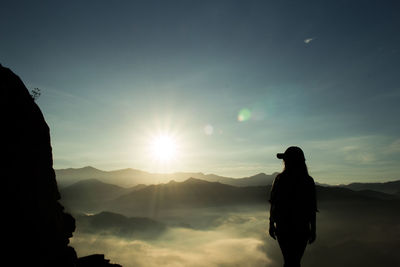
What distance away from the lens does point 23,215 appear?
11227 mm

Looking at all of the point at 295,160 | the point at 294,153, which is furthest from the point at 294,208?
the point at 294,153

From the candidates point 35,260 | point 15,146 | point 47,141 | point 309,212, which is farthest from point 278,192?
point 47,141

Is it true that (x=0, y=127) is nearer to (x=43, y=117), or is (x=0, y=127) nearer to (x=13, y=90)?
(x=13, y=90)

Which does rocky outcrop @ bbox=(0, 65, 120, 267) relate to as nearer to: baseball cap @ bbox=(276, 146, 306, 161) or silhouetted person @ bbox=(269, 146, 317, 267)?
silhouetted person @ bbox=(269, 146, 317, 267)

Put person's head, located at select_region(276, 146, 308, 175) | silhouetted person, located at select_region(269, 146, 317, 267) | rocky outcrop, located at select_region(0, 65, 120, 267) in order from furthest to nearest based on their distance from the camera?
rocky outcrop, located at select_region(0, 65, 120, 267), person's head, located at select_region(276, 146, 308, 175), silhouetted person, located at select_region(269, 146, 317, 267)

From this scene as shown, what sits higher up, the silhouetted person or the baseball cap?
the baseball cap

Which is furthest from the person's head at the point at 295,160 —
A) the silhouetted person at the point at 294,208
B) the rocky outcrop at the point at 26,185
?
the rocky outcrop at the point at 26,185

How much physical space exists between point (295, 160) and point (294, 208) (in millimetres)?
1373

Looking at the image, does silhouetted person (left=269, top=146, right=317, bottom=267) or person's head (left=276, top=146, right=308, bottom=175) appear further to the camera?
person's head (left=276, top=146, right=308, bottom=175)

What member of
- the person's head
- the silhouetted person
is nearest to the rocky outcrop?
the silhouetted person

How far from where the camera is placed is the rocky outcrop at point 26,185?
10742 millimetres

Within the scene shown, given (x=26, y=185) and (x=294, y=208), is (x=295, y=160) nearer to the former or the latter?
(x=294, y=208)

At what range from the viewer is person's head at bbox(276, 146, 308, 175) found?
23.6 feet

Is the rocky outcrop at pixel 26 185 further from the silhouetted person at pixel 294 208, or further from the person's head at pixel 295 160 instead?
the person's head at pixel 295 160
